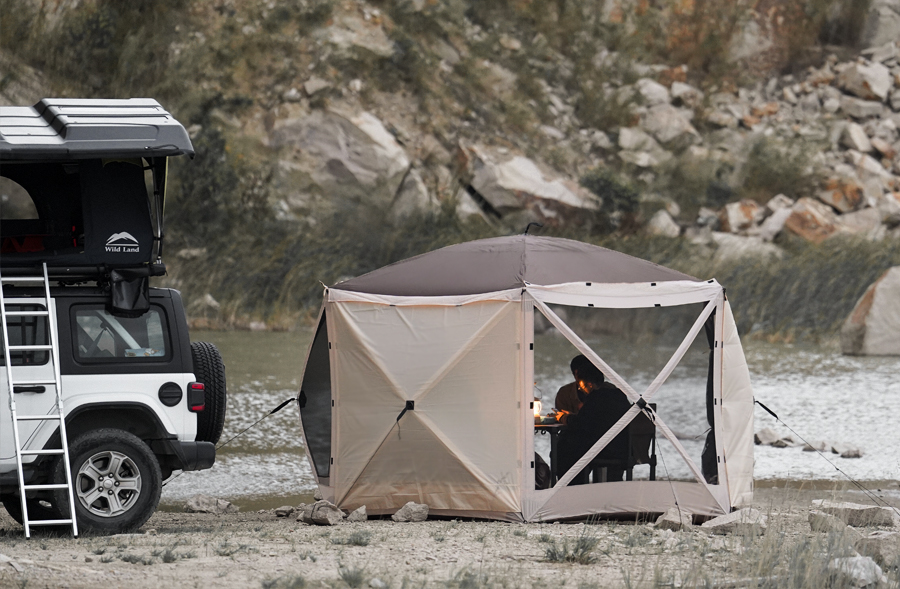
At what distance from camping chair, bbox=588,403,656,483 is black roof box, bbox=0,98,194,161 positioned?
4.18 metres

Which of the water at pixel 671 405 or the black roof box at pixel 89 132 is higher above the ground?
the black roof box at pixel 89 132

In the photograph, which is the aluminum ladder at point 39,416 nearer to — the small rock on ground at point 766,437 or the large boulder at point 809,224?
the small rock on ground at point 766,437

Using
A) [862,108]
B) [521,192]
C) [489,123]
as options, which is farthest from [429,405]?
[862,108]

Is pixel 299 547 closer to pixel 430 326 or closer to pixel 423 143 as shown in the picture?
pixel 430 326

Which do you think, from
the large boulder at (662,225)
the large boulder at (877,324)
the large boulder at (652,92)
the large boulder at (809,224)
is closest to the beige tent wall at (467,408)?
the large boulder at (877,324)

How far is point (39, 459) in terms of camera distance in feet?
27.2

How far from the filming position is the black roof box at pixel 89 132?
8430 mm

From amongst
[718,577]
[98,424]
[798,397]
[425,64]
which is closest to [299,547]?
[98,424]

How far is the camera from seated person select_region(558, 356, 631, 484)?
32.1ft

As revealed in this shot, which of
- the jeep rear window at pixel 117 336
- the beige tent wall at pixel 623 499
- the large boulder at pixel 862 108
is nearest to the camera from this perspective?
the jeep rear window at pixel 117 336

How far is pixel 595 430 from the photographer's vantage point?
9.80 meters

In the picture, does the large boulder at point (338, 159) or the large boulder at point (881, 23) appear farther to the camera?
the large boulder at point (881, 23)

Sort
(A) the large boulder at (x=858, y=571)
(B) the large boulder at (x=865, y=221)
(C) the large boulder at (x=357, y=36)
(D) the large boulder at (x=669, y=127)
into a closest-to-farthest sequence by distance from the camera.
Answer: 1. (A) the large boulder at (x=858, y=571)
2. (B) the large boulder at (x=865, y=221)
3. (C) the large boulder at (x=357, y=36)
4. (D) the large boulder at (x=669, y=127)

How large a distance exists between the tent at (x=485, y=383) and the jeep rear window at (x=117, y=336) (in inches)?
83.7
